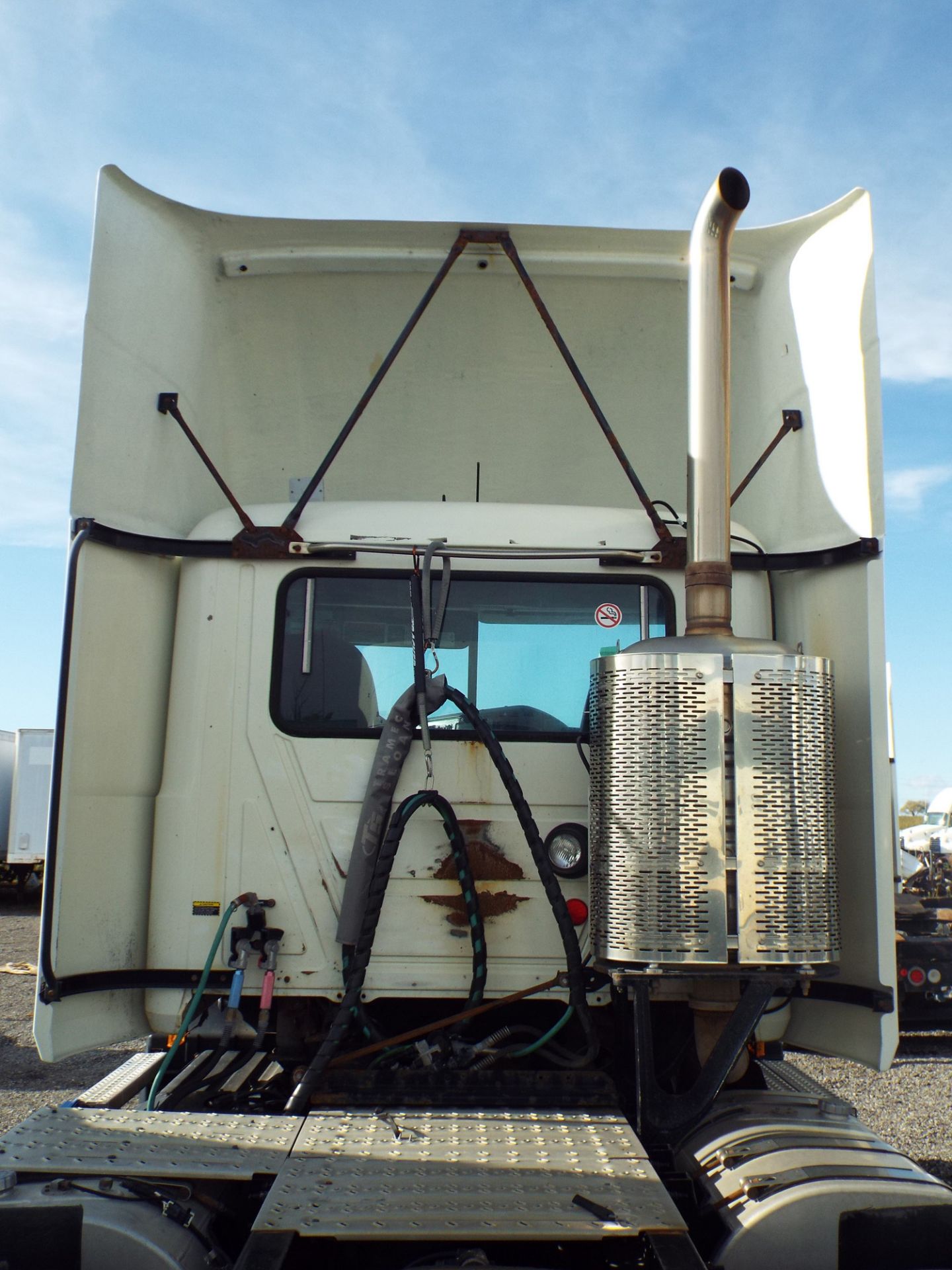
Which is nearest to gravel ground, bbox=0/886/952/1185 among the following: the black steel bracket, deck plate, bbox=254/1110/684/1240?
deck plate, bbox=254/1110/684/1240

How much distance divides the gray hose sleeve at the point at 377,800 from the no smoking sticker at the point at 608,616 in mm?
593

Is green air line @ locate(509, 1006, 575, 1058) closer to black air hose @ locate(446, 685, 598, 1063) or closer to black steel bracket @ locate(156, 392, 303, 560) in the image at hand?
black air hose @ locate(446, 685, 598, 1063)

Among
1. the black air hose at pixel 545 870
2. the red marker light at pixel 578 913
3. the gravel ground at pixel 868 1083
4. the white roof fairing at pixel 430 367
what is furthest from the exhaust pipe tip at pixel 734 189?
the gravel ground at pixel 868 1083

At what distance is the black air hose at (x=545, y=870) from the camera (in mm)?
3051

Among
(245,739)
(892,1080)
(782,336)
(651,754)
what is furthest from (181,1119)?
(892,1080)

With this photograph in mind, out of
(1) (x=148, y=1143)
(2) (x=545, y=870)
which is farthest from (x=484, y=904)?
(1) (x=148, y=1143)

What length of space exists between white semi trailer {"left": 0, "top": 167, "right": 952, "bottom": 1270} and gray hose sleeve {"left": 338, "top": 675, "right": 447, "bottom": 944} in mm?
13

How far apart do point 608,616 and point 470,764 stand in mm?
694

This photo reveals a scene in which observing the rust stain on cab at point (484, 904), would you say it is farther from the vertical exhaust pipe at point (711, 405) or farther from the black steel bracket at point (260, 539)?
the black steel bracket at point (260, 539)

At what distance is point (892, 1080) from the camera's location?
7207mm

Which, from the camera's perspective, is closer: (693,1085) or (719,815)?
(719,815)

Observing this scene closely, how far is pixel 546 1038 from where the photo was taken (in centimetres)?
314

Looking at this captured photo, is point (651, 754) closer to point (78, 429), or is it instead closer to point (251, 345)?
point (78, 429)

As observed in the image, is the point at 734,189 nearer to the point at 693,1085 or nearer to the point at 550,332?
the point at 550,332
